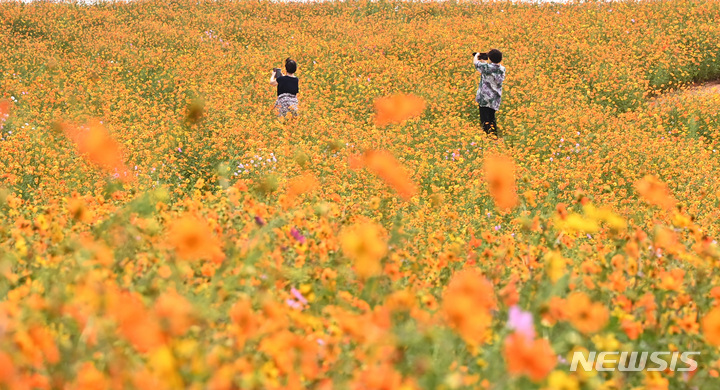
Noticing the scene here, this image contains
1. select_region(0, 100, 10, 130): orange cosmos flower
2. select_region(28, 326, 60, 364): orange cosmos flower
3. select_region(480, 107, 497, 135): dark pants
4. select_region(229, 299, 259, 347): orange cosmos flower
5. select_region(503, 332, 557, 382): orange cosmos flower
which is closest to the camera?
select_region(503, 332, 557, 382): orange cosmos flower

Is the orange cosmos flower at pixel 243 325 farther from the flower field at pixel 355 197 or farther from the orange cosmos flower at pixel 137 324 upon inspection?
the orange cosmos flower at pixel 137 324

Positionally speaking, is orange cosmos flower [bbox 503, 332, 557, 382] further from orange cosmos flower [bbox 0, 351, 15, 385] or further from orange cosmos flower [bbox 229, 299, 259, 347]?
orange cosmos flower [bbox 0, 351, 15, 385]

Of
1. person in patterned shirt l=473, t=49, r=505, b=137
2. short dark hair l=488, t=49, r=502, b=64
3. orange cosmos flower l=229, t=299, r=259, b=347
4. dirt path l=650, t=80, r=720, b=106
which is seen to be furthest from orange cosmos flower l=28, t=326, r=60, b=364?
dirt path l=650, t=80, r=720, b=106

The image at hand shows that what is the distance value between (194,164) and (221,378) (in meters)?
6.84

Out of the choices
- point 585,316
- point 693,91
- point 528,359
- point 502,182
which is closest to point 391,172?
point 502,182

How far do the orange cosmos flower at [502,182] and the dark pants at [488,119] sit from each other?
8.10 feet

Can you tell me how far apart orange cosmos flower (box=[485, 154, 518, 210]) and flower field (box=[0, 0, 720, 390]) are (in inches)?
1.8

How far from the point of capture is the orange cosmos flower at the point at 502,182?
674 cm

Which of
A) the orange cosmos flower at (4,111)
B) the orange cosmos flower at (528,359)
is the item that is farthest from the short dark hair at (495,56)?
the orange cosmos flower at (528,359)

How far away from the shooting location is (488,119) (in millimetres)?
11062

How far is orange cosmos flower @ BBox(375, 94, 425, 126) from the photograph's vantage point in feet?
35.3

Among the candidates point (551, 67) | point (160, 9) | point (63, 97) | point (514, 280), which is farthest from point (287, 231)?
point (160, 9)

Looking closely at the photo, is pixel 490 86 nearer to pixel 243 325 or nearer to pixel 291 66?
pixel 291 66

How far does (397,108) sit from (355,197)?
4.89 m
